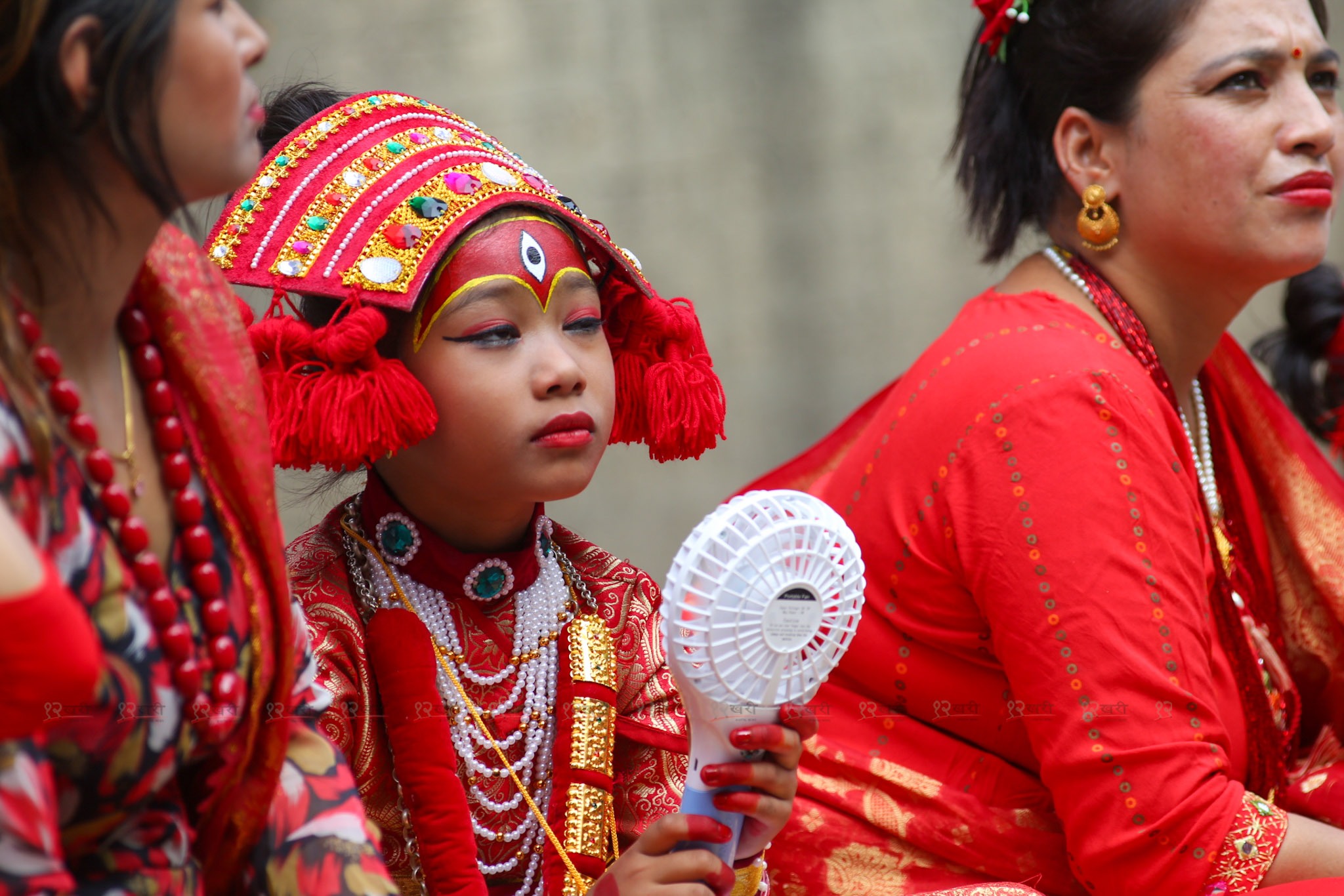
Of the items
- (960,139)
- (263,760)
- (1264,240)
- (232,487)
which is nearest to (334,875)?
(263,760)

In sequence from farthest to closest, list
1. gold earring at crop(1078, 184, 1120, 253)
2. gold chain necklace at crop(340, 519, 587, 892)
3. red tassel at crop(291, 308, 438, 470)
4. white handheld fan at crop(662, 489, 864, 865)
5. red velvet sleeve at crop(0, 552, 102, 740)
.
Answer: gold earring at crop(1078, 184, 1120, 253) < gold chain necklace at crop(340, 519, 587, 892) < red tassel at crop(291, 308, 438, 470) < white handheld fan at crop(662, 489, 864, 865) < red velvet sleeve at crop(0, 552, 102, 740)

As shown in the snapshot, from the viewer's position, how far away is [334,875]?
1.11 meters

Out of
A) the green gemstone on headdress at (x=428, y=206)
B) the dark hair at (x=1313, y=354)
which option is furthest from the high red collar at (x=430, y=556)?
the dark hair at (x=1313, y=354)

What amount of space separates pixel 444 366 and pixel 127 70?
2.10 feet

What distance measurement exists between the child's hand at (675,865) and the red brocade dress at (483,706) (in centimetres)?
21

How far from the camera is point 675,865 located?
54.0 inches

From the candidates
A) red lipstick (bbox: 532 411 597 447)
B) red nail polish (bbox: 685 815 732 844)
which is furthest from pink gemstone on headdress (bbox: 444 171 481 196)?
red nail polish (bbox: 685 815 732 844)

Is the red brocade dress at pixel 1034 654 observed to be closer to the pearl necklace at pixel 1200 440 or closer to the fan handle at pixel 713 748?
the pearl necklace at pixel 1200 440

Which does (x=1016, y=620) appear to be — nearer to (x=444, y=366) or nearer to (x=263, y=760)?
(x=444, y=366)

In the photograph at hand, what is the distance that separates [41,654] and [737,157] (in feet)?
11.2

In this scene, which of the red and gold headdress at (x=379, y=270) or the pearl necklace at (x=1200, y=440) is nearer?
the red and gold headdress at (x=379, y=270)

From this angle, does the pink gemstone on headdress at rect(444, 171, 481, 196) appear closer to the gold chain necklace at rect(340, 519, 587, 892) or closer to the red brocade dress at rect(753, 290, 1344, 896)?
the gold chain necklace at rect(340, 519, 587, 892)

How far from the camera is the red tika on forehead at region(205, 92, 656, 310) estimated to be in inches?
60.9

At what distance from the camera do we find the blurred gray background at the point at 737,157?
12.9ft
